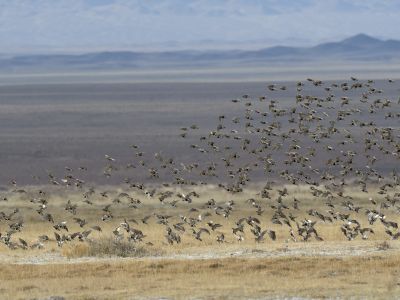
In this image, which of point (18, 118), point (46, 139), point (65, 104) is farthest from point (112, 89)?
point (46, 139)

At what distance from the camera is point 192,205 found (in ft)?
172

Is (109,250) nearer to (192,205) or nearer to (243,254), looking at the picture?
(243,254)

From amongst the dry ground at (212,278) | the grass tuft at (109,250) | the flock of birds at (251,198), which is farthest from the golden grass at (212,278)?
the flock of birds at (251,198)

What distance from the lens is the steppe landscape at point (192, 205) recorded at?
78.3 ft

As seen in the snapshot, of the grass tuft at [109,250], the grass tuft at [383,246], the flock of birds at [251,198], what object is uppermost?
the grass tuft at [383,246]

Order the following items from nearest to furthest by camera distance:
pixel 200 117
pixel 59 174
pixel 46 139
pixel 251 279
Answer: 1. pixel 251 279
2. pixel 59 174
3. pixel 46 139
4. pixel 200 117

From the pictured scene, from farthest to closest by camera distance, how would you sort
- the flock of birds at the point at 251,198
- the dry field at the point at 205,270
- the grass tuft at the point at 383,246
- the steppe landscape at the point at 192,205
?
the flock of birds at the point at 251,198 < the grass tuft at the point at 383,246 < the steppe landscape at the point at 192,205 < the dry field at the point at 205,270

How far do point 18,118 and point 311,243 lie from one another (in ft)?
254

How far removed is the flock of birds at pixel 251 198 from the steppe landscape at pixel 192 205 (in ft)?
0.52

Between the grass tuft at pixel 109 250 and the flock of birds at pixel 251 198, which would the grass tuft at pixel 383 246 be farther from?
the grass tuft at pixel 109 250

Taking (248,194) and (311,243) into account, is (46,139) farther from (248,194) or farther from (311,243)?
(311,243)

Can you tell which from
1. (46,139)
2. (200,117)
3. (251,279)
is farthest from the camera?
(200,117)

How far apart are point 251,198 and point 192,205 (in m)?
2.76

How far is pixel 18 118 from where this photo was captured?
10606cm
